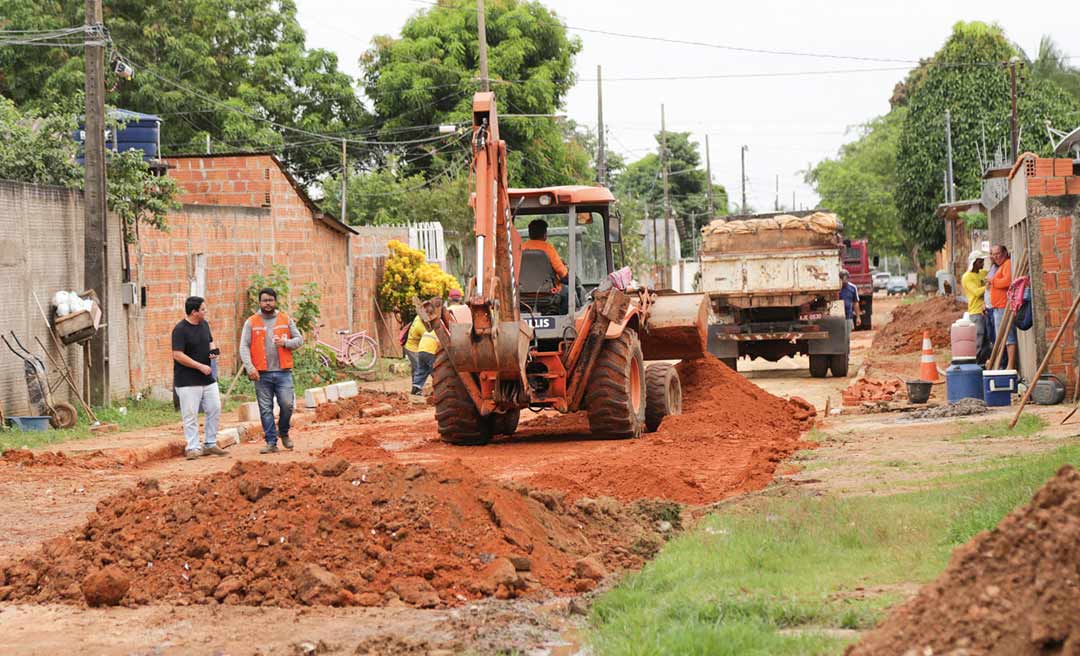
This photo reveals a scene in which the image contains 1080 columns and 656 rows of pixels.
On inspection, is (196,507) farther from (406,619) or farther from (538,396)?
(538,396)

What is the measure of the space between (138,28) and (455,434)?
1221 inches

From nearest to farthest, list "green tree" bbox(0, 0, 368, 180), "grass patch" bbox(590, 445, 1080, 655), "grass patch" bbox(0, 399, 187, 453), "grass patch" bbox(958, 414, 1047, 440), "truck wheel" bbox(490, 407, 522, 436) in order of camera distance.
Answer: "grass patch" bbox(590, 445, 1080, 655)
"grass patch" bbox(958, 414, 1047, 440)
"truck wheel" bbox(490, 407, 522, 436)
"grass patch" bbox(0, 399, 187, 453)
"green tree" bbox(0, 0, 368, 180)

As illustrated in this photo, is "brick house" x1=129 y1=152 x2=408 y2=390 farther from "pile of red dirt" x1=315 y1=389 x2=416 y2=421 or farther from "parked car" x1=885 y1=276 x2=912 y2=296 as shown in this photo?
"parked car" x1=885 y1=276 x2=912 y2=296

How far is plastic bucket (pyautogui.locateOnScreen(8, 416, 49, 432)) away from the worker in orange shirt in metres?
11.8

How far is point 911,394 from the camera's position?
17234mm

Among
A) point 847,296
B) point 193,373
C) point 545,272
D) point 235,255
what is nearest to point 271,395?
point 193,373

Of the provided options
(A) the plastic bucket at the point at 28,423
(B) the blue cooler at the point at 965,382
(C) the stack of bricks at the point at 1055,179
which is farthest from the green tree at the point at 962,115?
(A) the plastic bucket at the point at 28,423

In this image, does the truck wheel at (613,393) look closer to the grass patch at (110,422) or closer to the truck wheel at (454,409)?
the truck wheel at (454,409)

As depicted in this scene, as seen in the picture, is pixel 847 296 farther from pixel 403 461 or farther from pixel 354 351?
pixel 403 461

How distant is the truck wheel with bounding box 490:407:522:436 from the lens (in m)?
15.3

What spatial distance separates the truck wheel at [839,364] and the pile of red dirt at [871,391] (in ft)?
10.4

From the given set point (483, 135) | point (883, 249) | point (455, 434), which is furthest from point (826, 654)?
point (883, 249)

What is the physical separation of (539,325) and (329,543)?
677 centimetres

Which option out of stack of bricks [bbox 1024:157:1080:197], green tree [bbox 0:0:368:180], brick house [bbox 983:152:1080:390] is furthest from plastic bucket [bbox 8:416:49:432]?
green tree [bbox 0:0:368:180]
